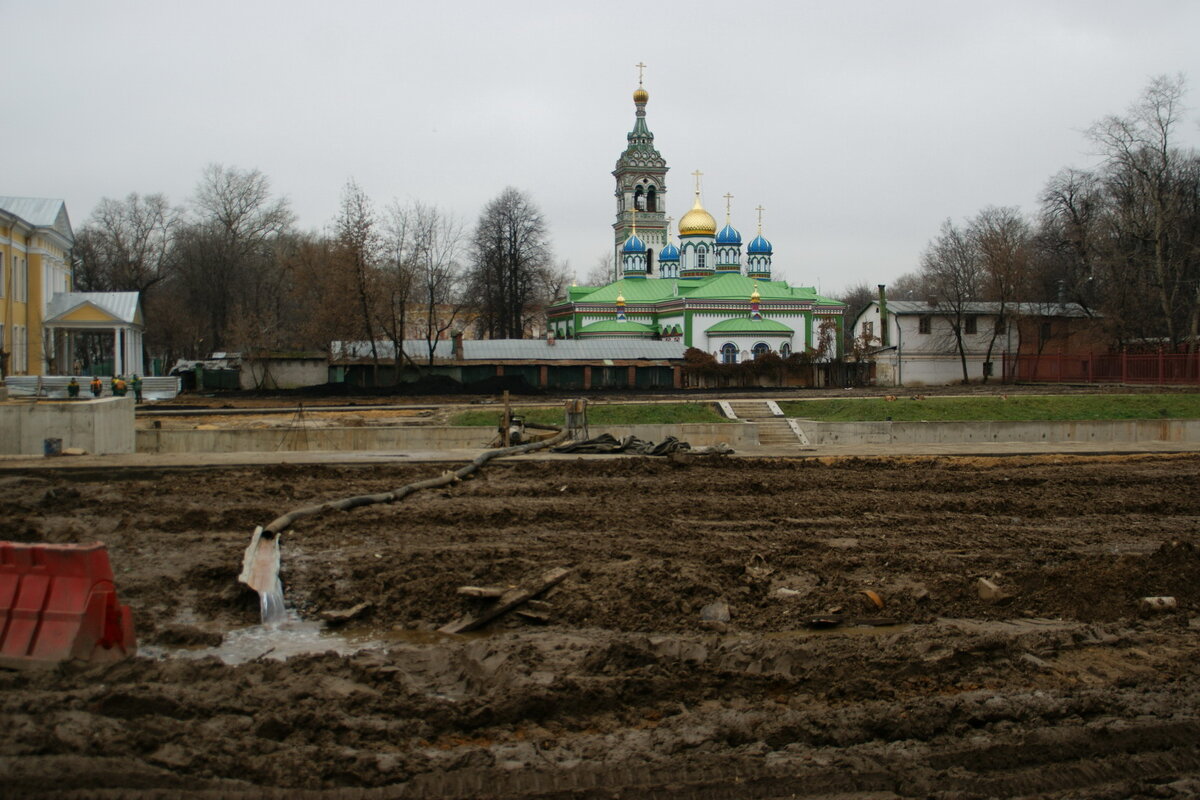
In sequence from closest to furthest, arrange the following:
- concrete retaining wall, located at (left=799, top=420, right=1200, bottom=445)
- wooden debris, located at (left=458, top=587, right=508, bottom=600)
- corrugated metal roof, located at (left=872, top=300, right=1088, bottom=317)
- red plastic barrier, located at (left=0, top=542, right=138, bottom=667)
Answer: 1. red plastic barrier, located at (left=0, top=542, right=138, bottom=667)
2. wooden debris, located at (left=458, top=587, right=508, bottom=600)
3. concrete retaining wall, located at (left=799, top=420, right=1200, bottom=445)
4. corrugated metal roof, located at (left=872, top=300, right=1088, bottom=317)

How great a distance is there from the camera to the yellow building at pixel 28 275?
4478cm

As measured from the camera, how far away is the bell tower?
290 feet

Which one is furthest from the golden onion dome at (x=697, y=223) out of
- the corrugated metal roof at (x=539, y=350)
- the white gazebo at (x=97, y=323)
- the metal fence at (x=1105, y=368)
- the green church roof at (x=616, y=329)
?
the white gazebo at (x=97, y=323)

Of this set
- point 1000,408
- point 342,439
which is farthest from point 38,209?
point 1000,408

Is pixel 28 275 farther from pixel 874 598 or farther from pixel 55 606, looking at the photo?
pixel 874 598

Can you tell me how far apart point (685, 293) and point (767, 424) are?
43.9 meters

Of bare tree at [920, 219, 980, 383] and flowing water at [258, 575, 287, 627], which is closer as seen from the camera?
flowing water at [258, 575, 287, 627]

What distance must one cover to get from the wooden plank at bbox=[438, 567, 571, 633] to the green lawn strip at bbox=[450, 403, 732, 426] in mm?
21788

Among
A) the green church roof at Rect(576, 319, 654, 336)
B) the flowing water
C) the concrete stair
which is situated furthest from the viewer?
the green church roof at Rect(576, 319, 654, 336)

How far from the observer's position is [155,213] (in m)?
76.3

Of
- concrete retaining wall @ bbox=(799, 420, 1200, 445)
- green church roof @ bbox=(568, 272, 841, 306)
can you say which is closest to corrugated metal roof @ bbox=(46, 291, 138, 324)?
green church roof @ bbox=(568, 272, 841, 306)

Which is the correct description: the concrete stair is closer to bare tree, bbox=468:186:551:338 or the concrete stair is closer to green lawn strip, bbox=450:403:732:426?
green lawn strip, bbox=450:403:732:426

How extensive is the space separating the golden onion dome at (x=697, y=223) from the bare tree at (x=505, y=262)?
12.9 metres

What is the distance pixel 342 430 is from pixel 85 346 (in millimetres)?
45737
